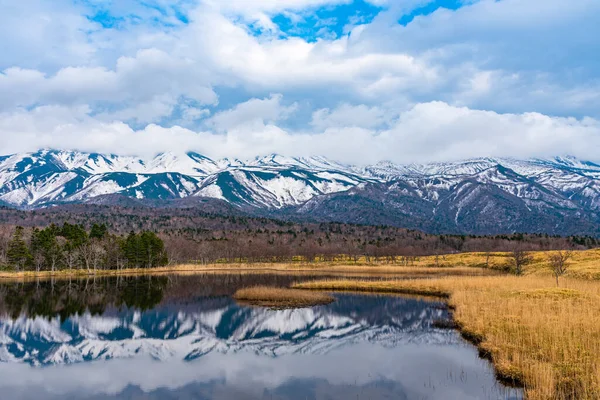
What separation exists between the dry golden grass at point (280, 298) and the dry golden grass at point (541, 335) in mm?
20512

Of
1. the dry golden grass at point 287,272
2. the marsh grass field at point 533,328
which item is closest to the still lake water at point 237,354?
the marsh grass field at point 533,328

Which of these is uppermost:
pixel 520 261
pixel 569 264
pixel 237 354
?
pixel 569 264

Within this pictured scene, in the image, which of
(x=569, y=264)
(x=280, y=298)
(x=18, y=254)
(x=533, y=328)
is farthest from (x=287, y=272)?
(x=533, y=328)

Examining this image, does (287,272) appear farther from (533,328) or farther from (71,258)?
(533,328)

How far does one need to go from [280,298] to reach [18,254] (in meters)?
98.9

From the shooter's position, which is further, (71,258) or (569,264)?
(71,258)

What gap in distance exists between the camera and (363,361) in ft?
112

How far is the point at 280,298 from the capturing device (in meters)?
69.1

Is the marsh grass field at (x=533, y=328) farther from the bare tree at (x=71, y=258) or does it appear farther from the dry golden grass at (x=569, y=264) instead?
the bare tree at (x=71, y=258)

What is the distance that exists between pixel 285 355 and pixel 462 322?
60.7 ft

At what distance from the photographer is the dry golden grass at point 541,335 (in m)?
22.8

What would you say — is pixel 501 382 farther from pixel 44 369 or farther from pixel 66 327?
pixel 66 327

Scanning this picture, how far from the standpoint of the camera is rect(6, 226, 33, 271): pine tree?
12794cm

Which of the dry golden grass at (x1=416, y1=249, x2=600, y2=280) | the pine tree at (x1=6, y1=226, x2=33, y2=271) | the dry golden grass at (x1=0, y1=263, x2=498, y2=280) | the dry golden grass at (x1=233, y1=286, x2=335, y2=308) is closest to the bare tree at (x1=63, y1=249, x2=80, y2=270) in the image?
the dry golden grass at (x1=0, y1=263, x2=498, y2=280)
